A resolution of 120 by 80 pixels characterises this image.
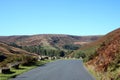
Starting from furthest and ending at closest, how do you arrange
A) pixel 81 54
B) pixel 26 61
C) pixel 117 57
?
1. pixel 81 54
2. pixel 26 61
3. pixel 117 57

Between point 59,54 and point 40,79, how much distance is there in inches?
5321

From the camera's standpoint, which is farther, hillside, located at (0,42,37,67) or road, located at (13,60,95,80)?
hillside, located at (0,42,37,67)

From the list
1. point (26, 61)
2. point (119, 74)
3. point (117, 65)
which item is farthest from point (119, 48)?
point (26, 61)

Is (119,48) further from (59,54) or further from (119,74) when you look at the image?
(59,54)

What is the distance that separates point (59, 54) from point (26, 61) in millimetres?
102843

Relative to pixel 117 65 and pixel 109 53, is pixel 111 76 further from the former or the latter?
pixel 109 53

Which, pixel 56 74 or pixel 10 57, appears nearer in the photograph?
pixel 56 74

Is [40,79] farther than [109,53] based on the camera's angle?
No

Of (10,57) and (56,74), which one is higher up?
(56,74)

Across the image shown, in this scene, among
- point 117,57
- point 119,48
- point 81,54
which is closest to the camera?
point 117,57

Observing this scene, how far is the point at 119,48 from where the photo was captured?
47656mm

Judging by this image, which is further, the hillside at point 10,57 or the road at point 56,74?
the hillside at point 10,57

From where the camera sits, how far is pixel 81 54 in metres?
128

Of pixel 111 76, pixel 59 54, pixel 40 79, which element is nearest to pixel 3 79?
pixel 40 79
